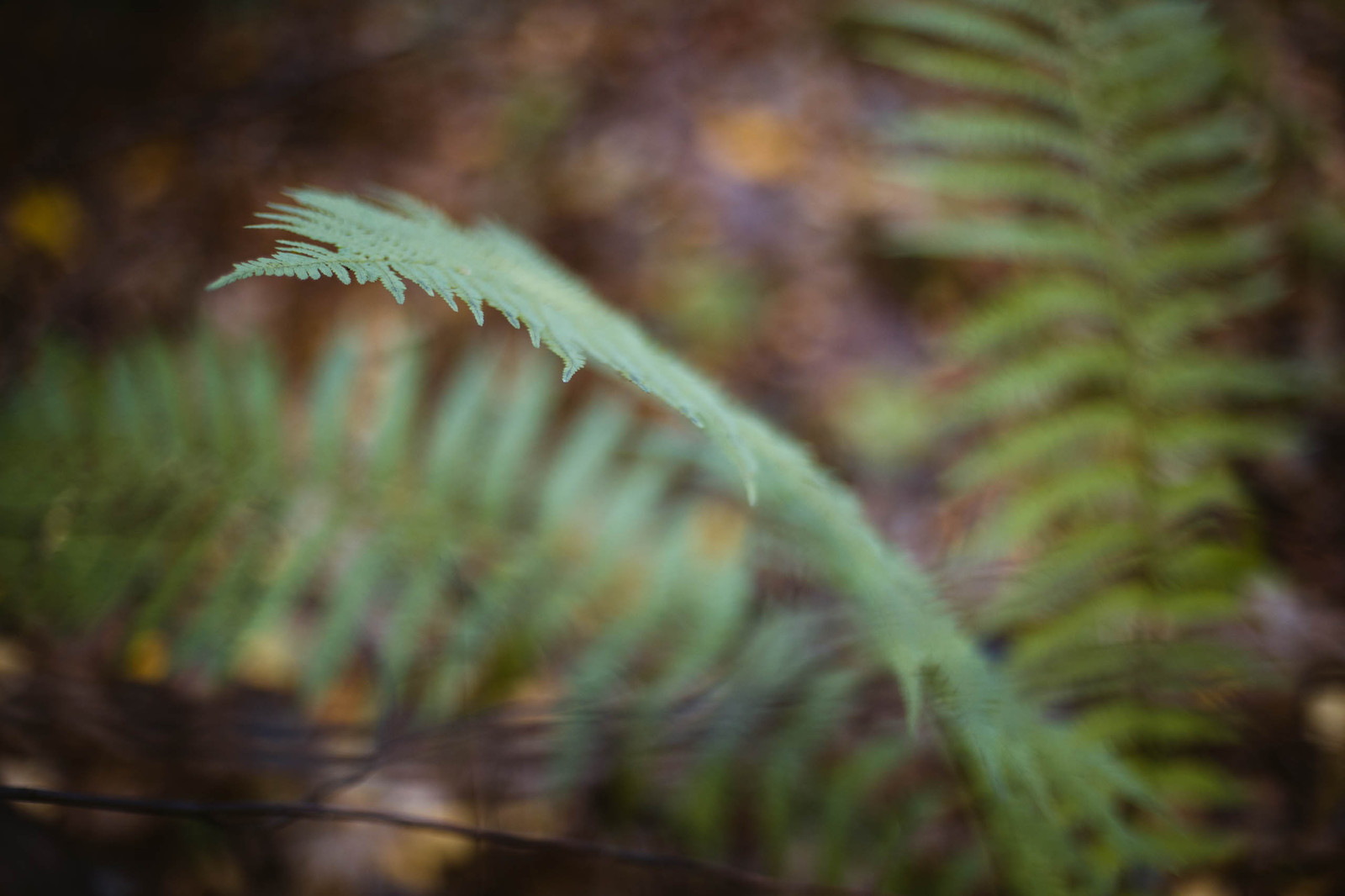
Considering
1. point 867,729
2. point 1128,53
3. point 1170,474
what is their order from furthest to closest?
point 1170,474 → point 867,729 → point 1128,53

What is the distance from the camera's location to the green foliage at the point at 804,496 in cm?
54

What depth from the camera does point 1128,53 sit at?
44.0 inches

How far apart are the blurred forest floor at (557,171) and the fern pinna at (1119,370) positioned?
1.46 ft

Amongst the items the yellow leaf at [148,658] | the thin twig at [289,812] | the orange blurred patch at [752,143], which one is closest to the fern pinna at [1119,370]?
the thin twig at [289,812]

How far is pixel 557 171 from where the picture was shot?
239 centimetres

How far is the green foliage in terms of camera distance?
54cm

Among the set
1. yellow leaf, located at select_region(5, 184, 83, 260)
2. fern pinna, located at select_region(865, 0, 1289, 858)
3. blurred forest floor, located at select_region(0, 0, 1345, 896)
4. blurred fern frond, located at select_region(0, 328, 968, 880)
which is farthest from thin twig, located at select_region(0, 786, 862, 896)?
yellow leaf, located at select_region(5, 184, 83, 260)

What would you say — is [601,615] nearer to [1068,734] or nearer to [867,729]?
[867,729]

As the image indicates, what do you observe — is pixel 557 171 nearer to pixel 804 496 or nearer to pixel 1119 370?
pixel 1119 370

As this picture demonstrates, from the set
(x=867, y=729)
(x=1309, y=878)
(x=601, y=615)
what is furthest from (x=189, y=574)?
(x=1309, y=878)

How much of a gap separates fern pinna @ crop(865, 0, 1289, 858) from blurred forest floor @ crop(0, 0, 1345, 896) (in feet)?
1.46

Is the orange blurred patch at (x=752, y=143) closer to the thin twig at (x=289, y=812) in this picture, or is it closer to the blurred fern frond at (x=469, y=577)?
the blurred fern frond at (x=469, y=577)

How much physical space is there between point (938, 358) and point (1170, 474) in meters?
0.66

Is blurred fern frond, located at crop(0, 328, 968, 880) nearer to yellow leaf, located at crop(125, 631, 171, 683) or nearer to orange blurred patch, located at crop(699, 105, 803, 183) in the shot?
yellow leaf, located at crop(125, 631, 171, 683)
